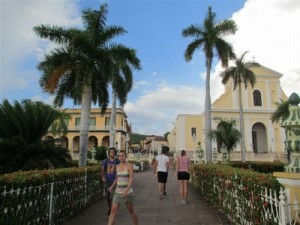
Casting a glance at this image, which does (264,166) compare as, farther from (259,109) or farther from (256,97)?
(256,97)

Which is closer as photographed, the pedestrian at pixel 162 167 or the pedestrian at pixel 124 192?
the pedestrian at pixel 124 192

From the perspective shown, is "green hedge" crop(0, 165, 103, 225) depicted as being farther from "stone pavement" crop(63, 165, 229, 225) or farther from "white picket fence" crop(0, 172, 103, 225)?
"stone pavement" crop(63, 165, 229, 225)

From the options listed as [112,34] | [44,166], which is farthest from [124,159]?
[112,34]

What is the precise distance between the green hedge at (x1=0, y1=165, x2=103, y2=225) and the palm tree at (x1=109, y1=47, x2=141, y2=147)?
625 cm

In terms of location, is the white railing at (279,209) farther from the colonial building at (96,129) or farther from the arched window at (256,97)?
the colonial building at (96,129)

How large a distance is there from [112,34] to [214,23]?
1103cm

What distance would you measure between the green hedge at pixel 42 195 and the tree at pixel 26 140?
12.5ft

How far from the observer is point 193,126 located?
47.4 meters

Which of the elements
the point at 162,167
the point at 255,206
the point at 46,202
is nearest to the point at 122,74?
the point at 162,167

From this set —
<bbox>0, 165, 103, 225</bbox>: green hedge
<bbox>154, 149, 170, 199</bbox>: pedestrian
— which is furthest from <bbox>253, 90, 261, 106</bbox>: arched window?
<bbox>0, 165, 103, 225</bbox>: green hedge

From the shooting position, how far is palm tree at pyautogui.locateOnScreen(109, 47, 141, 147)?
14273 millimetres

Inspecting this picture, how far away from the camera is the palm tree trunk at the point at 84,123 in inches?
528

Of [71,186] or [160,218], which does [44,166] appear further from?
[160,218]

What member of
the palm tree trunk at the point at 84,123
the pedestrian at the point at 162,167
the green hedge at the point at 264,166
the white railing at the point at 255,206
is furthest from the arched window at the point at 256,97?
the white railing at the point at 255,206
